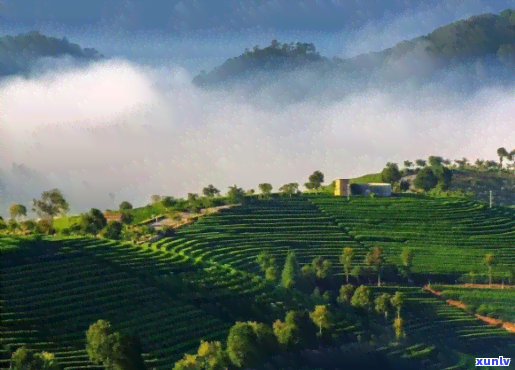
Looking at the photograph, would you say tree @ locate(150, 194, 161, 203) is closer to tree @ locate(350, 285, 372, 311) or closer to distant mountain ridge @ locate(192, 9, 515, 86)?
tree @ locate(350, 285, 372, 311)

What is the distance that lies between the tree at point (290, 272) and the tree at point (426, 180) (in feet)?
69.7

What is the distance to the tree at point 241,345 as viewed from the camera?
26517mm

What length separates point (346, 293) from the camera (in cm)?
3709

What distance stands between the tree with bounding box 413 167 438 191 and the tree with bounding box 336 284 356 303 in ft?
75.7

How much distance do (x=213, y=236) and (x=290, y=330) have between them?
14.5m

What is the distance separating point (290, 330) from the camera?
29.1 m

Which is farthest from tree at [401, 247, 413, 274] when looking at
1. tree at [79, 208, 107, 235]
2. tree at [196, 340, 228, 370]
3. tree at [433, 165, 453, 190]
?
tree at [433, 165, 453, 190]

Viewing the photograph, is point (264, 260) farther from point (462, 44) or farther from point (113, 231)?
point (462, 44)

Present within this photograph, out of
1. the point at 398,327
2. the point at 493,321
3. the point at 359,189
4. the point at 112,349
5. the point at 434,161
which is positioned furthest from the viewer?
the point at 434,161

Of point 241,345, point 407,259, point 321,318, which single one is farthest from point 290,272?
point 241,345

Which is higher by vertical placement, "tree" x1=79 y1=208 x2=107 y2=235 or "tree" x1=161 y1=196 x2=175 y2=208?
"tree" x1=161 y1=196 x2=175 y2=208

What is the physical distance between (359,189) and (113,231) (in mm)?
19918

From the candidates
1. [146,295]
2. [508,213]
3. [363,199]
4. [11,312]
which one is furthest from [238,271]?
[508,213]

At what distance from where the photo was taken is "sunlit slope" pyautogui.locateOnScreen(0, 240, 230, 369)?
85.8 ft
